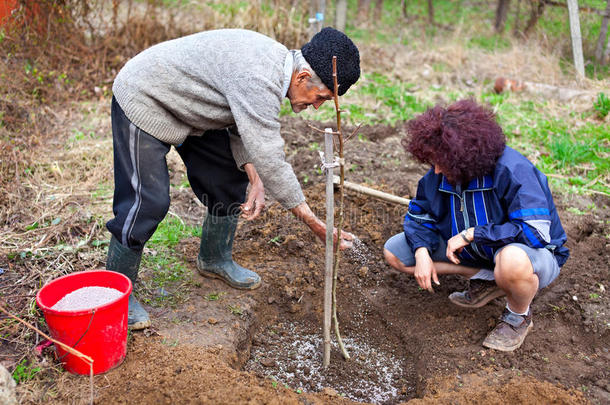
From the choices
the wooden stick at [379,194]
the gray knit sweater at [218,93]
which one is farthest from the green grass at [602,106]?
the gray knit sweater at [218,93]

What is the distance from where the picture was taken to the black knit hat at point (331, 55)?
217 cm

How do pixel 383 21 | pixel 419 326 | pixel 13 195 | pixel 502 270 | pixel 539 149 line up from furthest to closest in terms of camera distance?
pixel 383 21 < pixel 539 149 < pixel 13 195 < pixel 419 326 < pixel 502 270

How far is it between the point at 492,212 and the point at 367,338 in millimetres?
1096

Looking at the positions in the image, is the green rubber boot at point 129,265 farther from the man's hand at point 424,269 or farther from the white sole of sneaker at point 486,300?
the white sole of sneaker at point 486,300

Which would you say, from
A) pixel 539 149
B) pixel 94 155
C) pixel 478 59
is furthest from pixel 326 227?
pixel 478 59

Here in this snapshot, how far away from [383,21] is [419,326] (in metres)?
10.3

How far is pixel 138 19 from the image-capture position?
6.79 m

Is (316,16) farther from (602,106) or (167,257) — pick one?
(167,257)

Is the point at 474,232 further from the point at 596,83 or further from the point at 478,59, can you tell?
the point at 478,59

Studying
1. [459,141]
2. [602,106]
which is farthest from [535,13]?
[459,141]

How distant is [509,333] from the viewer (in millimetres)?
2795

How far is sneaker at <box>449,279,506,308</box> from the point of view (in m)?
3.03

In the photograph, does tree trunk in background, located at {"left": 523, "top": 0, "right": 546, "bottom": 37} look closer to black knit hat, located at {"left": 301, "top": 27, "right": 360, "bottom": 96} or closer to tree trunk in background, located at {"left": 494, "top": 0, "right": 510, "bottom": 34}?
tree trunk in background, located at {"left": 494, "top": 0, "right": 510, "bottom": 34}

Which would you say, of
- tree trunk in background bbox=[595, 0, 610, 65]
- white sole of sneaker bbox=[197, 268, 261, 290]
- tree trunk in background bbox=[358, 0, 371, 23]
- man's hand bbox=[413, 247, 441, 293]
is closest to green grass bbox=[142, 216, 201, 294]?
white sole of sneaker bbox=[197, 268, 261, 290]
